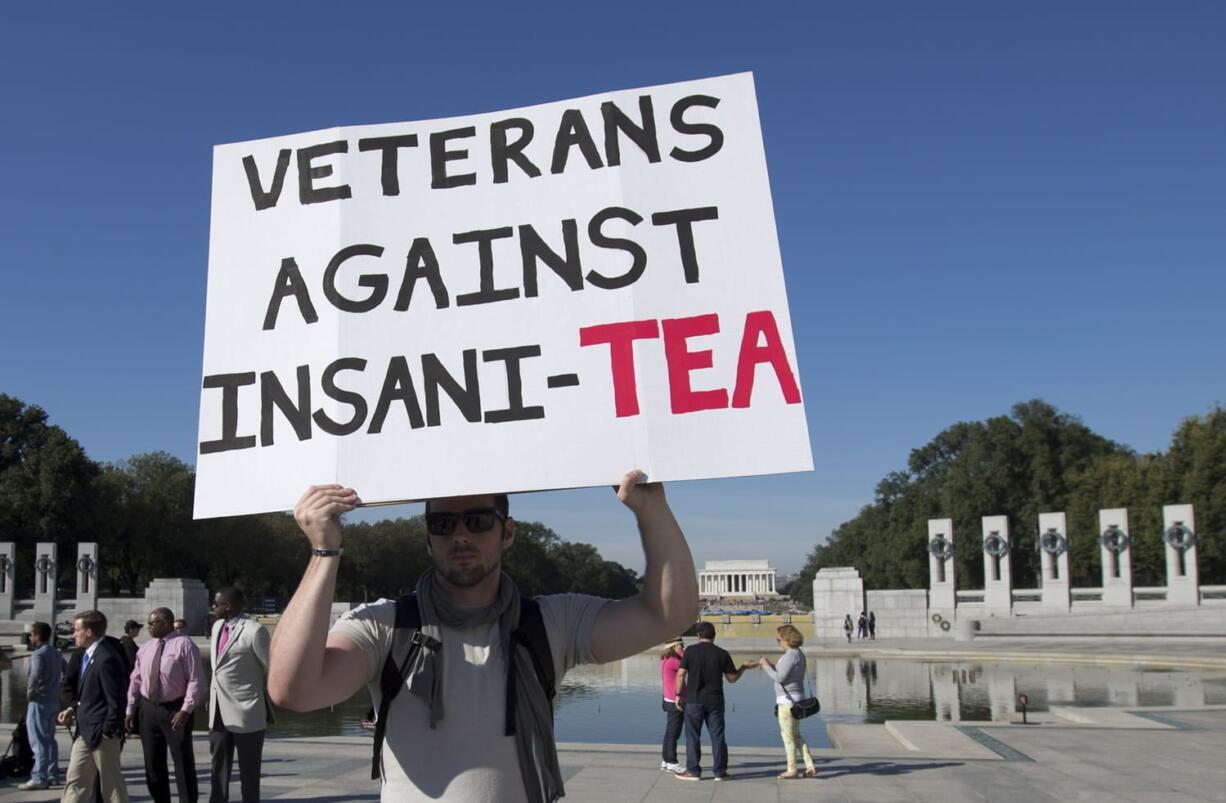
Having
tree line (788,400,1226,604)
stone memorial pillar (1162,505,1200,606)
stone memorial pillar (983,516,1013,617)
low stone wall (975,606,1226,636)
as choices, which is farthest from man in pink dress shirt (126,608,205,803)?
tree line (788,400,1226,604)

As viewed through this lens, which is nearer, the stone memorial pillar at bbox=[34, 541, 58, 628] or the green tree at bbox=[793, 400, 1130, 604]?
the stone memorial pillar at bbox=[34, 541, 58, 628]

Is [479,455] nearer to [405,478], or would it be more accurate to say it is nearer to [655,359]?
[405,478]

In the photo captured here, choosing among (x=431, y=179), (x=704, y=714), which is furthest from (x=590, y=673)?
(x=431, y=179)

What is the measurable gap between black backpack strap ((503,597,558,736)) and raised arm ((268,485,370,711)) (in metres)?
0.42

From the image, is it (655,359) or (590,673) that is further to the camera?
(590,673)

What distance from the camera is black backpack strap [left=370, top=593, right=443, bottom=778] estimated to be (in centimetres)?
305

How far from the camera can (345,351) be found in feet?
11.4

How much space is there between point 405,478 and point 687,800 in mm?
8620

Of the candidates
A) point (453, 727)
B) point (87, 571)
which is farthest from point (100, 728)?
point (87, 571)

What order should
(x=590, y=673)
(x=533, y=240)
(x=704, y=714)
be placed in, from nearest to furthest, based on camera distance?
(x=533, y=240) < (x=704, y=714) < (x=590, y=673)

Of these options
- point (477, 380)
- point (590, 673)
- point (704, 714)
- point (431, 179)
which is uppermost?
point (431, 179)

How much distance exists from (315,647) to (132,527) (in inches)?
2963

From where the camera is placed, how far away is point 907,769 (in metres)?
12.7

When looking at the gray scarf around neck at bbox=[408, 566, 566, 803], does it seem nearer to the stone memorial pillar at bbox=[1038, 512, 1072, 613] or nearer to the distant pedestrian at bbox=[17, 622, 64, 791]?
the distant pedestrian at bbox=[17, 622, 64, 791]
